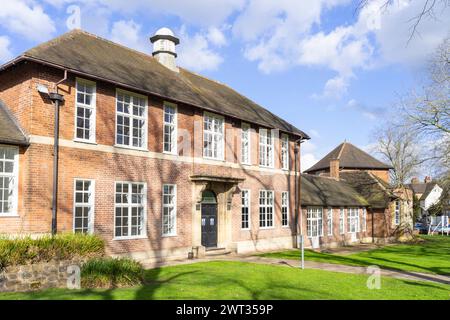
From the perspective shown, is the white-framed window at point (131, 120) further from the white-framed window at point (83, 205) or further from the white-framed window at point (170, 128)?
the white-framed window at point (83, 205)

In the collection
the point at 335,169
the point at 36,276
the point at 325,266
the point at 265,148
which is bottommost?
the point at 325,266

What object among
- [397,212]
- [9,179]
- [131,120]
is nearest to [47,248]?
[9,179]

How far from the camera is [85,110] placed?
1562 cm

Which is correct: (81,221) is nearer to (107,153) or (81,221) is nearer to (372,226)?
(107,153)

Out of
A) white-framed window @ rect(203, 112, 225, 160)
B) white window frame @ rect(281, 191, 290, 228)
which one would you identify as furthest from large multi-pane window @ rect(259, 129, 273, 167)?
white-framed window @ rect(203, 112, 225, 160)

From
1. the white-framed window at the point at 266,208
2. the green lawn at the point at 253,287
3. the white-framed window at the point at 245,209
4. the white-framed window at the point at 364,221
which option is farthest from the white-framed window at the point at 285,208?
the white-framed window at the point at 364,221

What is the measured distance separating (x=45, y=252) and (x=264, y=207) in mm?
14681

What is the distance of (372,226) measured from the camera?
1422 inches

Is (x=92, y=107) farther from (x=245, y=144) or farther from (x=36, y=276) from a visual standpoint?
(x=245, y=144)

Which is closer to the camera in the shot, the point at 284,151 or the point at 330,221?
the point at 284,151

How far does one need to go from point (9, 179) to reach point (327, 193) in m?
23.5

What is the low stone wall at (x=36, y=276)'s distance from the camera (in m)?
10.7

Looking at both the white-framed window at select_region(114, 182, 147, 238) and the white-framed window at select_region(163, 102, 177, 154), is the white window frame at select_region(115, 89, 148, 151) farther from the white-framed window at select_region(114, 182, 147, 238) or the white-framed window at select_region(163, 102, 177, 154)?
the white-framed window at select_region(114, 182, 147, 238)

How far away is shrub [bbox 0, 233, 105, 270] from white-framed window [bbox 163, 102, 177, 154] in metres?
6.20
